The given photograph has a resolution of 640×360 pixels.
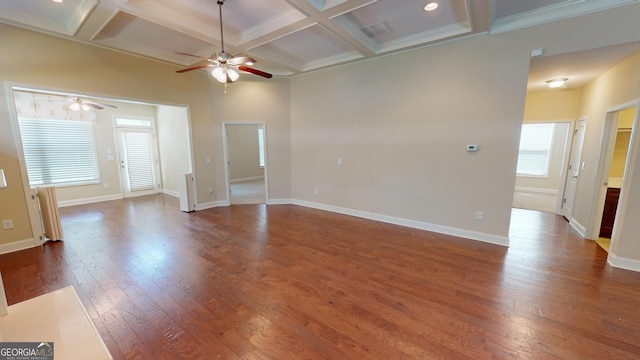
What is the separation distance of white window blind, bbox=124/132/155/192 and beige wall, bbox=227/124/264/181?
2.78 m

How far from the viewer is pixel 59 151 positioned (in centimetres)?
→ 580

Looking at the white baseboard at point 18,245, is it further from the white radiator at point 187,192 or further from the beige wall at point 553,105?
the beige wall at point 553,105

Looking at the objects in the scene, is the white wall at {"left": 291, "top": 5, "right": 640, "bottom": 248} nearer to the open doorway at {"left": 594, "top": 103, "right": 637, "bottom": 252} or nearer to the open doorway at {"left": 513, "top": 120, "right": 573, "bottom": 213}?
the open doorway at {"left": 594, "top": 103, "right": 637, "bottom": 252}

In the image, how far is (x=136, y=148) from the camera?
712 cm

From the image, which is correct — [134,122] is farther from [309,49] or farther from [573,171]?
[573,171]

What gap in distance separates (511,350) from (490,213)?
2420 mm

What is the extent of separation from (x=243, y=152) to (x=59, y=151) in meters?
5.39

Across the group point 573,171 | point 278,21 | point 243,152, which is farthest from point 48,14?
point 573,171

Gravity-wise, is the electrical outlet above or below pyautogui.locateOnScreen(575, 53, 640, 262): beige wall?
below

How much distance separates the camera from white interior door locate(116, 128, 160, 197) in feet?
22.6

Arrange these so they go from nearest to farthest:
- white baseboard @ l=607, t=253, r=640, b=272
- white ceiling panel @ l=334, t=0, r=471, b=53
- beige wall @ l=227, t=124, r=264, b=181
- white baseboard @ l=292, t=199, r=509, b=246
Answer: white baseboard @ l=607, t=253, r=640, b=272 → white ceiling panel @ l=334, t=0, r=471, b=53 → white baseboard @ l=292, t=199, r=509, b=246 → beige wall @ l=227, t=124, r=264, b=181

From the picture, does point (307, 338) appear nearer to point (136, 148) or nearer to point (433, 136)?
point (433, 136)

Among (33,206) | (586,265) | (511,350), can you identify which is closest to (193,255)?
(33,206)

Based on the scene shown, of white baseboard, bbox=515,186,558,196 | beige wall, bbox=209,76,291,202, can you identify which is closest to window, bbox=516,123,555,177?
white baseboard, bbox=515,186,558,196
